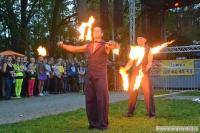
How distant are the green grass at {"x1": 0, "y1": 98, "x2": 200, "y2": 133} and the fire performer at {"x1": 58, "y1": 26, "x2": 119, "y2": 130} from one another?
0.28m

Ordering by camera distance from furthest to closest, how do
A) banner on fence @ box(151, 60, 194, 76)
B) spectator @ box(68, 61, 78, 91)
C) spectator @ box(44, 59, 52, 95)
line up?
banner on fence @ box(151, 60, 194, 76), spectator @ box(68, 61, 78, 91), spectator @ box(44, 59, 52, 95)

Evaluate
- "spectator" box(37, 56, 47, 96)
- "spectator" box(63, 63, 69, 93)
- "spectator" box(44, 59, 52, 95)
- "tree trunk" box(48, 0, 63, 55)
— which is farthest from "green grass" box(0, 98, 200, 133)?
"tree trunk" box(48, 0, 63, 55)

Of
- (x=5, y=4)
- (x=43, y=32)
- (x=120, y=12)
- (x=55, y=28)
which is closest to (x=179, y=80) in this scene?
(x=120, y=12)

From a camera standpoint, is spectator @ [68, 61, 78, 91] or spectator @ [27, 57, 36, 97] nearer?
spectator @ [27, 57, 36, 97]

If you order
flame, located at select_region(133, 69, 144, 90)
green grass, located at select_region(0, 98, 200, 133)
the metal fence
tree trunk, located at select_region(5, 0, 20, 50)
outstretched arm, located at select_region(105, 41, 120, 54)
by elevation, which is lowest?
green grass, located at select_region(0, 98, 200, 133)

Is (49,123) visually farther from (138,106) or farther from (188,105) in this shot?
(188,105)

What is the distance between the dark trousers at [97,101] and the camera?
9.70 m

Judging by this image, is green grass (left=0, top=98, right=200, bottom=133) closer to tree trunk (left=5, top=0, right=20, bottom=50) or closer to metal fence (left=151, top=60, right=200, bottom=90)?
metal fence (left=151, top=60, right=200, bottom=90)

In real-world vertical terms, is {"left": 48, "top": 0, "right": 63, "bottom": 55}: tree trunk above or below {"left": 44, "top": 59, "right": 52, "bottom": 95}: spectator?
above

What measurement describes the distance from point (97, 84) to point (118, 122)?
138cm

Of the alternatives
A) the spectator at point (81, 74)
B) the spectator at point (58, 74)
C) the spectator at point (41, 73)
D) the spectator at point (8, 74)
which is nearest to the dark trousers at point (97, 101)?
the spectator at point (8, 74)

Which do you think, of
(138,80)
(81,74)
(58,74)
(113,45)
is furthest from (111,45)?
(81,74)

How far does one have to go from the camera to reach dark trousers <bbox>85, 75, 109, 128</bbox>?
9.70 meters

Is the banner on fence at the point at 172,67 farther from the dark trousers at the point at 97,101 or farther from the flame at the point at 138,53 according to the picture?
the dark trousers at the point at 97,101
